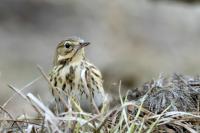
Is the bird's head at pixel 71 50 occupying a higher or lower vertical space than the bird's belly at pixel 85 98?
higher

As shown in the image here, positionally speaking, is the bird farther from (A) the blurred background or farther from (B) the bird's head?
(A) the blurred background

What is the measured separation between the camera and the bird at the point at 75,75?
178 inches

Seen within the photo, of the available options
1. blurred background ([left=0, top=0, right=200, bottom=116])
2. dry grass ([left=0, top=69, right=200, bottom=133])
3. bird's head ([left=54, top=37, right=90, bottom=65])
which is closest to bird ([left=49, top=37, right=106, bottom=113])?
bird's head ([left=54, top=37, right=90, bottom=65])

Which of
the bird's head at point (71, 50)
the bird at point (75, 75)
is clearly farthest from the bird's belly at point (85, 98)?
the bird's head at point (71, 50)

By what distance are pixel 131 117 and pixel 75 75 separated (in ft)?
3.14

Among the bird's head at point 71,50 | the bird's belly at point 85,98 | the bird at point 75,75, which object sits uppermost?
the bird's head at point 71,50

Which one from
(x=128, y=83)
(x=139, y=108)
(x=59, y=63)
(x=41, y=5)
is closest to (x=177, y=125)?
(x=139, y=108)

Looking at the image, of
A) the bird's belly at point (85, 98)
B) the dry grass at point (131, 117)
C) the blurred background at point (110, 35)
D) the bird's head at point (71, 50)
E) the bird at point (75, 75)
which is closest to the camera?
the dry grass at point (131, 117)

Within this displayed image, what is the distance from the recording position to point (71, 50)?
16.0ft

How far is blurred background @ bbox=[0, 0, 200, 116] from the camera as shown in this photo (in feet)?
39.3

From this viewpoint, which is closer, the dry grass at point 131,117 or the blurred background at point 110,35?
the dry grass at point 131,117

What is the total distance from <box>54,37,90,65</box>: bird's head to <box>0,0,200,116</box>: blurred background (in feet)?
21.7

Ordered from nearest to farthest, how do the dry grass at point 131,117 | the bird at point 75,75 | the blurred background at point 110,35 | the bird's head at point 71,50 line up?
the dry grass at point 131,117
the bird at point 75,75
the bird's head at point 71,50
the blurred background at point 110,35

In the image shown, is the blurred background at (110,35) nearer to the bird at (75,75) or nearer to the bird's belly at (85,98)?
the bird at (75,75)
